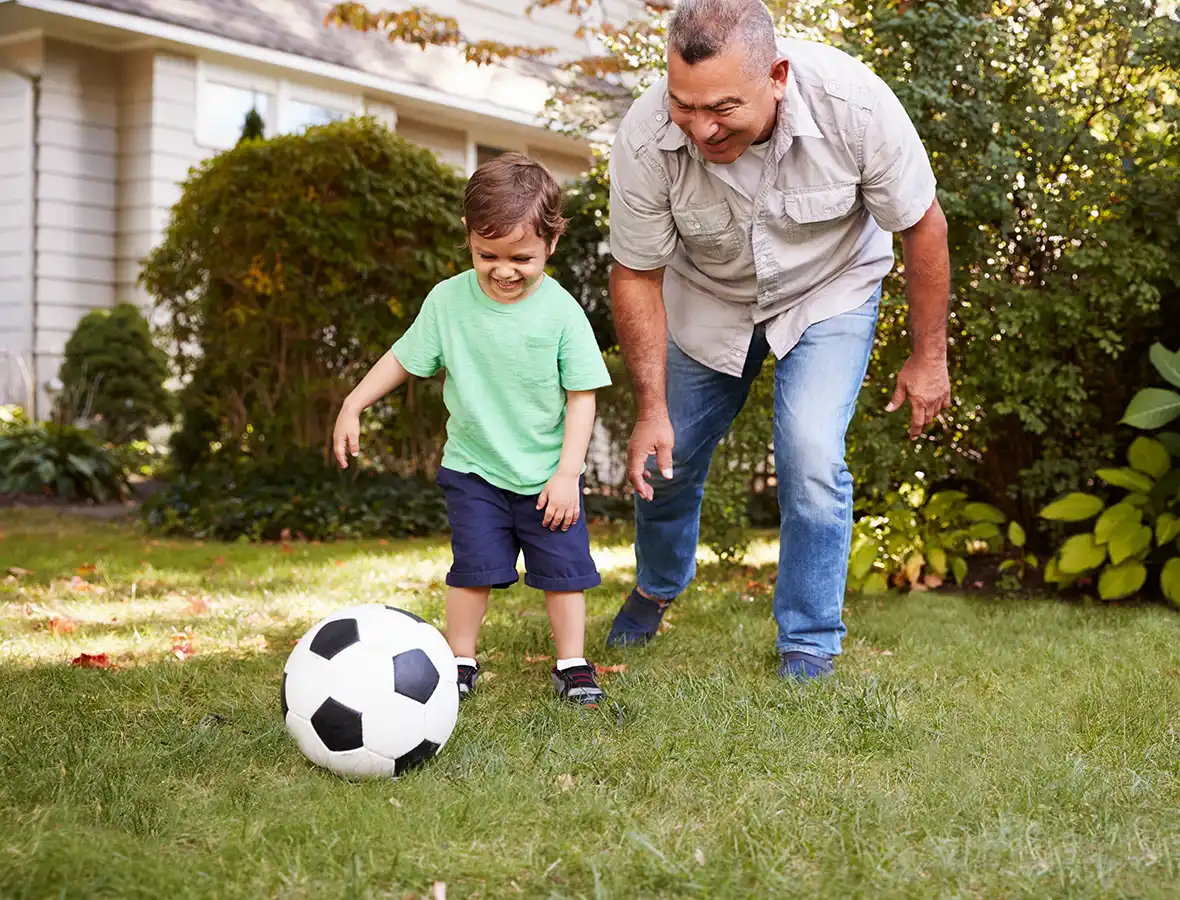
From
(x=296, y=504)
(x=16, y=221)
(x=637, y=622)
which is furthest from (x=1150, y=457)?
(x=16, y=221)

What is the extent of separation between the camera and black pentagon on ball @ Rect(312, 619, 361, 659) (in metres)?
2.71

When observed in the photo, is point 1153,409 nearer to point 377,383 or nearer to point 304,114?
point 377,383

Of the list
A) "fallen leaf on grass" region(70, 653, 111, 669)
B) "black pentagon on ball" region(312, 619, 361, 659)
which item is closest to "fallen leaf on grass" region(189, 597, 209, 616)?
"fallen leaf on grass" region(70, 653, 111, 669)

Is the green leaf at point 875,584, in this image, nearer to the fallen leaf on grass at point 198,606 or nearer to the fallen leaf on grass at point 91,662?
the fallen leaf on grass at point 198,606

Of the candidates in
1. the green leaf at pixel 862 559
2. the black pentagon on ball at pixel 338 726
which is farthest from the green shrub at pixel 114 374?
the black pentagon on ball at pixel 338 726

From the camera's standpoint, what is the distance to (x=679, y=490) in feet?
12.8

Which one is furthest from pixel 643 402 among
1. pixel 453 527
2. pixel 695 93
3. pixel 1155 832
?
pixel 1155 832

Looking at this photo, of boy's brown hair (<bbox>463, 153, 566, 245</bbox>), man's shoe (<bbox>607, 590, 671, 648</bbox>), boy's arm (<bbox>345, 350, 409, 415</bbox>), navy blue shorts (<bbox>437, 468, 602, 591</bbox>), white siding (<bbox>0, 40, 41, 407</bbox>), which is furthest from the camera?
white siding (<bbox>0, 40, 41, 407</bbox>)

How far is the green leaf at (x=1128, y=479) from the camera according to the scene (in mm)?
4789

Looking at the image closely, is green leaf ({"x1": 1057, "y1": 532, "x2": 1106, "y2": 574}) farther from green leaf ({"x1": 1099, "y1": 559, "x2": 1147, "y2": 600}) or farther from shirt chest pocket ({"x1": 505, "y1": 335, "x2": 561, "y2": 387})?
shirt chest pocket ({"x1": 505, "y1": 335, "x2": 561, "y2": 387})

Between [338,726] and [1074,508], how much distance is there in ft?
11.2

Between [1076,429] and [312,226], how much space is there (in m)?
4.91

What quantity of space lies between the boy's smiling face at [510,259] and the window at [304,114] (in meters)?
9.58

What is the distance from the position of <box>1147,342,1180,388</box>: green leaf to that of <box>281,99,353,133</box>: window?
373 inches
